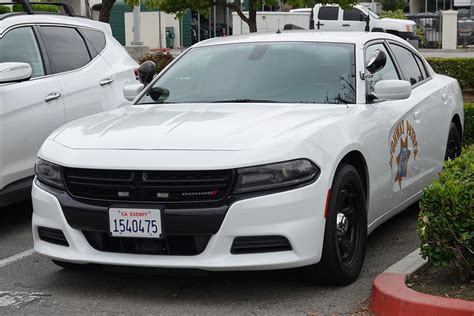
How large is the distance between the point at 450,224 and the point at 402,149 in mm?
1728

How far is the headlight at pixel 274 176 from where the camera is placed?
4988 mm

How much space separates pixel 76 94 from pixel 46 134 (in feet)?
1.95

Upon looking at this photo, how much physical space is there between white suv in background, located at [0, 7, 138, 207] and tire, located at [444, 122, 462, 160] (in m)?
3.04

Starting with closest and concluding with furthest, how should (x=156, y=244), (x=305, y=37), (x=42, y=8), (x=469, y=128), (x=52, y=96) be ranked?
1. (x=156, y=244)
2. (x=305, y=37)
3. (x=52, y=96)
4. (x=469, y=128)
5. (x=42, y=8)

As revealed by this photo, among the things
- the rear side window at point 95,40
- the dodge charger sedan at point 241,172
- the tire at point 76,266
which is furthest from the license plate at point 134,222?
the rear side window at point 95,40

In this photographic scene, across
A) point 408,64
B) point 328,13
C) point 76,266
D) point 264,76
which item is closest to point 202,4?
point 408,64

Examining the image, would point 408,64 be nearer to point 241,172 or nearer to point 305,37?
point 305,37

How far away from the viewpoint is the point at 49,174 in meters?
5.50

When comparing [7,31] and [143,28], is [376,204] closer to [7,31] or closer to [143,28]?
[7,31]

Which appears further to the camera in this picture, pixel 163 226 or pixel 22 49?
pixel 22 49

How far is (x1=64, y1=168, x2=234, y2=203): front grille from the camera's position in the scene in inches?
197

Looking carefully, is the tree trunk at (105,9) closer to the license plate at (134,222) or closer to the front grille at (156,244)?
the front grille at (156,244)

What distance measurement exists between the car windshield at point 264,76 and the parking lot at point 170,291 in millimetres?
1238

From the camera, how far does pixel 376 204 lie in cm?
611
